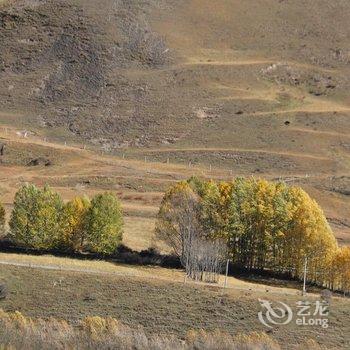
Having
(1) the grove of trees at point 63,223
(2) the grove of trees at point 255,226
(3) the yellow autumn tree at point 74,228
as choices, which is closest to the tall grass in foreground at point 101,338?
(1) the grove of trees at point 63,223

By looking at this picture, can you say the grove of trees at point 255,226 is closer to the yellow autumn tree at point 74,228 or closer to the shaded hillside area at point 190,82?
the yellow autumn tree at point 74,228

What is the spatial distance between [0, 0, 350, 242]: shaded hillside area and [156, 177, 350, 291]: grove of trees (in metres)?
30.4

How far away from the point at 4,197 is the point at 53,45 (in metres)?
69.3

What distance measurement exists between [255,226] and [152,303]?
16.0m

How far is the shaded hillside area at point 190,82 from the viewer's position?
117 metres

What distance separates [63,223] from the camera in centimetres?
6281

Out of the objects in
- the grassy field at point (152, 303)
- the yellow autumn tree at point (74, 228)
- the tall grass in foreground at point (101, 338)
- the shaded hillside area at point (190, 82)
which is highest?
the shaded hillside area at point (190, 82)

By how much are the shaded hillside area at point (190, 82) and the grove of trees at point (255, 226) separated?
30.4 metres

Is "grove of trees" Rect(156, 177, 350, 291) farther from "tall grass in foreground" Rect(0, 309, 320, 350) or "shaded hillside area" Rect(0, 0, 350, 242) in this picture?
"shaded hillside area" Rect(0, 0, 350, 242)

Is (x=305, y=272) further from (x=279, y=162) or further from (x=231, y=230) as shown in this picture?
(x=279, y=162)

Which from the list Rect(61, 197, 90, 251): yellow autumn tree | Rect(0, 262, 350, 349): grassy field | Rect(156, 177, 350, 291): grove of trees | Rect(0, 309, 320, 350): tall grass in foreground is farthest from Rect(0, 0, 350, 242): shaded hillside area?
Rect(0, 309, 320, 350): tall grass in foreground

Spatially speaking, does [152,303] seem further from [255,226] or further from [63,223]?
[255,226]

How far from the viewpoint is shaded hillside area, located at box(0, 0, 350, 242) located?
11731 centimetres

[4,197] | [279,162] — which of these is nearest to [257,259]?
[4,197]
